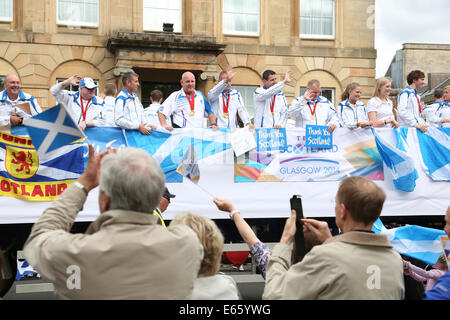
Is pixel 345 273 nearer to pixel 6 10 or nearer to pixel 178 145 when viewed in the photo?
pixel 178 145

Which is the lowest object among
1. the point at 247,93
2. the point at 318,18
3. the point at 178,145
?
the point at 178,145

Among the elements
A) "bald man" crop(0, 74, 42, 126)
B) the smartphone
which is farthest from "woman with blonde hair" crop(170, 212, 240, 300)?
"bald man" crop(0, 74, 42, 126)

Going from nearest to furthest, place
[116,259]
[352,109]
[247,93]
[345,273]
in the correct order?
[116,259] < [345,273] < [352,109] < [247,93]

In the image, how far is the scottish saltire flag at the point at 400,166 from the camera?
7875 millimetres

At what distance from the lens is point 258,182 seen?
7.61 metres

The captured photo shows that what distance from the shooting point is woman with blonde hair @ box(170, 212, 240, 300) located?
2.83 m

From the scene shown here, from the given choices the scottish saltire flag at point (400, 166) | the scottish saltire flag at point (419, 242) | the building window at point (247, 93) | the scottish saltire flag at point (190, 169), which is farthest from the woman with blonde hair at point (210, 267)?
the building window at point (247, 93)

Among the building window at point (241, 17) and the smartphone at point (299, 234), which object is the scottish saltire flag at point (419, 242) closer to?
the smartphone at point (299, 234)

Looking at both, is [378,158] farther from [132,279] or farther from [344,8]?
[344,8]

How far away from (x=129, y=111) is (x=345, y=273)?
5.66m

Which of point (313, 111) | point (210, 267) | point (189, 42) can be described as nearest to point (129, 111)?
point (313, 111)

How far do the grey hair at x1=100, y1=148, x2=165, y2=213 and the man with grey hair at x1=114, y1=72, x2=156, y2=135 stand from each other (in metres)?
4.99

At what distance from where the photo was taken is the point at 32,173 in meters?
6.79

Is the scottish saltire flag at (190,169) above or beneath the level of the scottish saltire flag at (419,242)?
above
